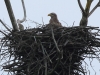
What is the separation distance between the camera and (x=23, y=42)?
8406 millimetres

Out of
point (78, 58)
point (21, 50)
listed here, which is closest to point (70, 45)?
point (78, 58)

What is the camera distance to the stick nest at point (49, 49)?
820 centimetres

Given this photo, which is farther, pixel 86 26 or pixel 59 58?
pixel 86 26

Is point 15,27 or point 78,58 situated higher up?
point 15,27

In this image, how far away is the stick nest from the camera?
8195mm

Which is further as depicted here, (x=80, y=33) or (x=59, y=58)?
(x=80, y=33)

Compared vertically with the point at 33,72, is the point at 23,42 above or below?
above

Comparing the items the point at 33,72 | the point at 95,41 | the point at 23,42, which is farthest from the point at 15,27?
the point at 95,41

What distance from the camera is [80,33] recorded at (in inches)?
338

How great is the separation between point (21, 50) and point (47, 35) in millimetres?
542

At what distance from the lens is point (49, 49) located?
8438 millimetres

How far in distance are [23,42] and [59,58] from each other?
0.90 m

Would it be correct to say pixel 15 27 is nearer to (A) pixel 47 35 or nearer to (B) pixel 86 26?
(A) pixel 47 35

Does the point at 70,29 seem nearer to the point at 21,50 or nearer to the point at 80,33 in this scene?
the point at 80,33
